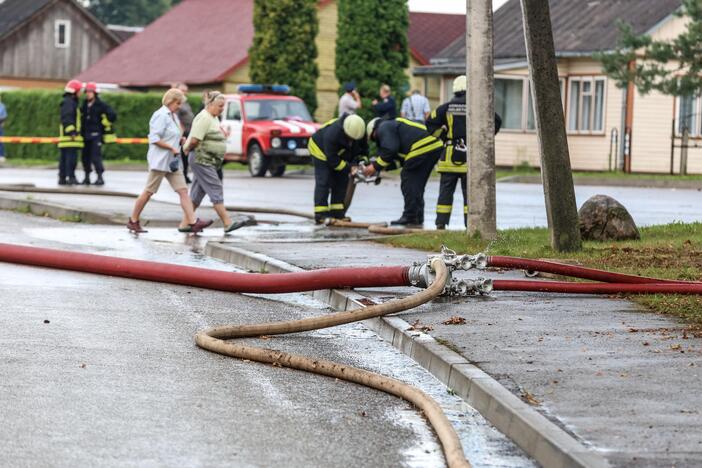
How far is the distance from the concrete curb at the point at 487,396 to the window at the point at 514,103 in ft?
98.6

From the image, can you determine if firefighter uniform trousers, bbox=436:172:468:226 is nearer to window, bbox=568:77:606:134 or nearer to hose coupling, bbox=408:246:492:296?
hose coupling, bbox=408:246:492:296

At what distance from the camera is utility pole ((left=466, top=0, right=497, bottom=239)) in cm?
1471

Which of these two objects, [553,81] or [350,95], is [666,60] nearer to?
[350,95]

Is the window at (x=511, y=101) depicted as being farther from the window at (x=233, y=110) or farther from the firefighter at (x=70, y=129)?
the firefighter at (x=70, y=129)

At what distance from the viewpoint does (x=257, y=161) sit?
3466 cm

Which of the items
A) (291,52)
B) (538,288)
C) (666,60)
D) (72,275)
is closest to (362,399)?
(538,288)

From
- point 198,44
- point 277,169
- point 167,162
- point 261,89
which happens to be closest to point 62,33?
point 198,44

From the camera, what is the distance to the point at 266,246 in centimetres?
1524

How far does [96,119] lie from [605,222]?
45.0 ft

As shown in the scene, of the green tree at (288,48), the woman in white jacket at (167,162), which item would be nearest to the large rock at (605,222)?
the woman in white jacket at (167,162)

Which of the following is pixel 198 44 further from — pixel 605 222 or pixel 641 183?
pixel 605 222

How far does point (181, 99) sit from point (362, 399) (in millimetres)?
10629

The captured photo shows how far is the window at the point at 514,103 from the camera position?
40781 mm

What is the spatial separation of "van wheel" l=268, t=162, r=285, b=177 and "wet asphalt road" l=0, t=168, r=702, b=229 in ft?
1.07
